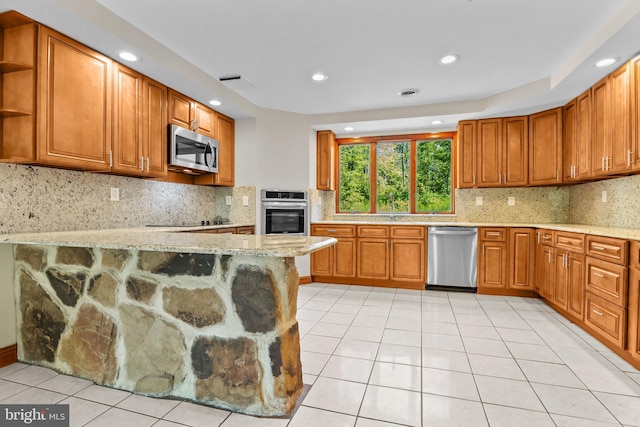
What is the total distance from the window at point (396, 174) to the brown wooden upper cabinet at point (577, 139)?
1.45m

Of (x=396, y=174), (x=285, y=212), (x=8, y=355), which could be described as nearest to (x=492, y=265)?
(x=396, y=174)

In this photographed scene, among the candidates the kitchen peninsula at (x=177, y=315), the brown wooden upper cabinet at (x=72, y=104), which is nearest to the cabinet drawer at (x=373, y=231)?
the kitchen peninsula at (x=177, y=315)

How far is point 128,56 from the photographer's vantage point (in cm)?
268

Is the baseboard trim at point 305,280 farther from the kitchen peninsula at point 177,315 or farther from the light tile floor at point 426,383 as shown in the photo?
the kitchen peninsula at point 177,315

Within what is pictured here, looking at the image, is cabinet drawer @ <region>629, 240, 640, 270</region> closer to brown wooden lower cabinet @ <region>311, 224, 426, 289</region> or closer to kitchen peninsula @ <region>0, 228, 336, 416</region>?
kitchen peninsula @ <region>0, 228, 336, 416</region>

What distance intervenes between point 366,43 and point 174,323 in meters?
2.59

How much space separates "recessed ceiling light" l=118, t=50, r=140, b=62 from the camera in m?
2.63

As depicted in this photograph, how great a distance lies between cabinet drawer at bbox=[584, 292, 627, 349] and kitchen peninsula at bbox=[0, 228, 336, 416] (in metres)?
2.23

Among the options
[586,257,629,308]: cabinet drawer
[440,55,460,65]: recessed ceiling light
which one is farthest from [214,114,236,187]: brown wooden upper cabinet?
[586,257,629,308]: cabinet drawer

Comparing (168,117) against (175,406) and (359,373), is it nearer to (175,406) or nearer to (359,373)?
(175,406)

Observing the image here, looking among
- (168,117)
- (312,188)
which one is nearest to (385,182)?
(312,188)

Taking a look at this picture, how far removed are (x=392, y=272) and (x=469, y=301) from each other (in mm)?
1037

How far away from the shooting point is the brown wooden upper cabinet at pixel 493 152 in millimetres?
4188

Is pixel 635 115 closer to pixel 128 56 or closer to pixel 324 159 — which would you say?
pixel 324 159
